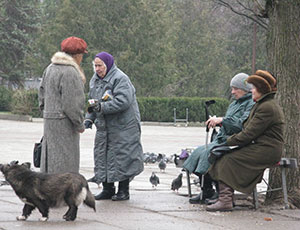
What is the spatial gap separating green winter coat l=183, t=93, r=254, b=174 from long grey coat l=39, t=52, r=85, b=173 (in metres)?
1.48

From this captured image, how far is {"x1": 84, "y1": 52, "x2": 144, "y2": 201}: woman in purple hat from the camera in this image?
8.68 m

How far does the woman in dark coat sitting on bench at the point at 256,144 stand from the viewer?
7.70 metres

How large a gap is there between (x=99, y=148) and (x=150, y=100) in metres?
32.3

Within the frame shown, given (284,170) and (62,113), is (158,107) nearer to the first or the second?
(284,170)

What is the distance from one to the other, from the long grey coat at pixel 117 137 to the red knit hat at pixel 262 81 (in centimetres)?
163

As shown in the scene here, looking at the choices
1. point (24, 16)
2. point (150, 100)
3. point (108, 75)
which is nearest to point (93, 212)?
point (108, 75)

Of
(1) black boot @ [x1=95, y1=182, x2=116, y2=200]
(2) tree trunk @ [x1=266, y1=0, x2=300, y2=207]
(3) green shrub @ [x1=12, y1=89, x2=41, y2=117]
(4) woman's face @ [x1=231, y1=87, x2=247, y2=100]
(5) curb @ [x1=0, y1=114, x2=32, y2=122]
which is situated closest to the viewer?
(4) woman's face @ [x1=231, y1=87, x2=247, y2=100]

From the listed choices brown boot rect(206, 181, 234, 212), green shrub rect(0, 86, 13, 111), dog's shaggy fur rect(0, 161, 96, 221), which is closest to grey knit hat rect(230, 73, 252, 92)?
brown boot rect(206, 181, 234, 212)

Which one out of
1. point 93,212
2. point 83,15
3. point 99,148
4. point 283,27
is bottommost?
point 93,212

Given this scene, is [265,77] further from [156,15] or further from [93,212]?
[156,15]

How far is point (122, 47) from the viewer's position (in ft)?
142

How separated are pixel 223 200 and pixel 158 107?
33003mm

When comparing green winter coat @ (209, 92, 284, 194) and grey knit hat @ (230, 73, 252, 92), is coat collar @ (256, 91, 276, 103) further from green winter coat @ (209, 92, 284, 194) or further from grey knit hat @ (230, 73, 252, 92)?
grey knit hat @ (230, 73, 252, 92)

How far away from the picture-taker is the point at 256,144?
778cm
